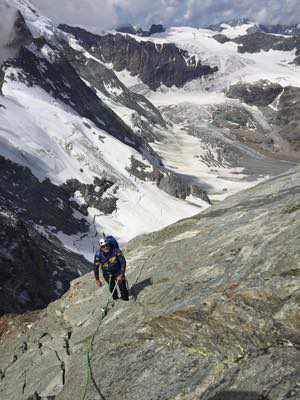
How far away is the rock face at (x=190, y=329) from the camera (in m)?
9.13

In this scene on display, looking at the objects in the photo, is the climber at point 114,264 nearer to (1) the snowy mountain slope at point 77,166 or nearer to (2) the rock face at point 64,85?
(1) the snowy mountain slope at point 77,166

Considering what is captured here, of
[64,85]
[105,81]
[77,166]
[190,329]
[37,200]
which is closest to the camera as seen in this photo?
[190,329]

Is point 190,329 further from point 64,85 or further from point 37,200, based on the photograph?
point 64,85

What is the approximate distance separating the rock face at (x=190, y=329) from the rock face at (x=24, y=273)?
8.94 metres

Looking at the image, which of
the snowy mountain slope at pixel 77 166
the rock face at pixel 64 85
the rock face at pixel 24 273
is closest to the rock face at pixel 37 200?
the snowy mountain slope at pixel 77 166

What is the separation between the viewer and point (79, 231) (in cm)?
6066

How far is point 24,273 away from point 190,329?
2092cm

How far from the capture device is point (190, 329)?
10508 millimetres

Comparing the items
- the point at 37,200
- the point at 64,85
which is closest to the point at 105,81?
the point at 64,85

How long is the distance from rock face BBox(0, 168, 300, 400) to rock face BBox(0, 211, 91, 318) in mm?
8937

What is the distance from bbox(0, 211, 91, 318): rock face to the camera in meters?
26.4

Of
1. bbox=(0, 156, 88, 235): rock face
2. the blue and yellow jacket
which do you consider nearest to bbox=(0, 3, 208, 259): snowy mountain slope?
bbox=(0, 156, 88, 235): rock face

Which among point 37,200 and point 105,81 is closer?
point 37,200

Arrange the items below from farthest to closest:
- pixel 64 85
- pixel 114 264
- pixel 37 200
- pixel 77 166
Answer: pixel 64 85
pixel 77 166
pixel 37 200
pixel 114 264
